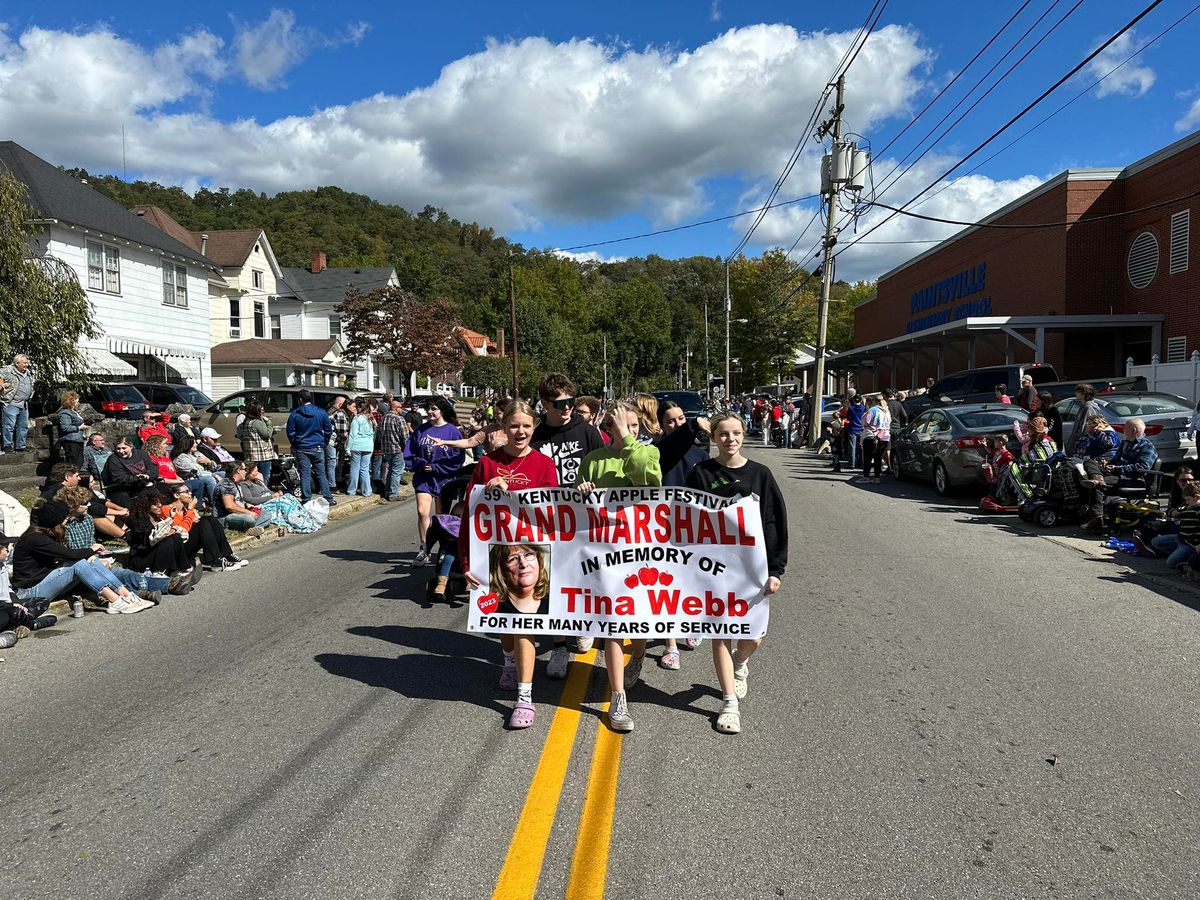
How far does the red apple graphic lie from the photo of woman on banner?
21mm

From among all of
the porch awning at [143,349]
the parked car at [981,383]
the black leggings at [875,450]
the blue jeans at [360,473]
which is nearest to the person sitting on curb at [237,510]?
the blue jeans at [360,473]

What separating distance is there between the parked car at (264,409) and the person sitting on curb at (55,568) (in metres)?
10.5

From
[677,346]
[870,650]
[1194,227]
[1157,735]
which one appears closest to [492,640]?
[870,650]

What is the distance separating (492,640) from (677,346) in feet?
383

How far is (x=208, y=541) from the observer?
9492 millimetres

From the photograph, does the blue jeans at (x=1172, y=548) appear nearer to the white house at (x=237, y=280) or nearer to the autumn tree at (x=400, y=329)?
the autumn tree at (x=400, y=329)

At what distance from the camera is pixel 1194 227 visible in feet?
80.5

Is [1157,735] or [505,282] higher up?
[505,282]

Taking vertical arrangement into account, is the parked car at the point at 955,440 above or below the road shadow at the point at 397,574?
above

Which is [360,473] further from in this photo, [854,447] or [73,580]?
[854,447]

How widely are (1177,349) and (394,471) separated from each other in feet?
78.4

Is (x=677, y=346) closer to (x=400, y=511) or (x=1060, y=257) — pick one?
(x=1060, y=257)

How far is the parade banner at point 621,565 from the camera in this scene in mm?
4703

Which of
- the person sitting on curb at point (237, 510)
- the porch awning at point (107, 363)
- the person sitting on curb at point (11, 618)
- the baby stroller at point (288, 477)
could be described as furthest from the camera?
the porch awning at point (107, 363)
